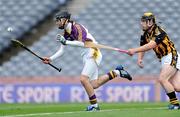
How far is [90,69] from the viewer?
36.6 feet

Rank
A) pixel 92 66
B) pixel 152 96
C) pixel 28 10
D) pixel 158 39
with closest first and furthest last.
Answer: pixel 158 39 < pixel 92 66 < pixel 152 96 < pixel 28 10

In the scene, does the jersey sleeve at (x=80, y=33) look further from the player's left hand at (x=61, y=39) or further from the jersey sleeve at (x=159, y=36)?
the jersey sleeve at (x=159, y=36)

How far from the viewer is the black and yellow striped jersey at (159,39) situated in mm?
10398

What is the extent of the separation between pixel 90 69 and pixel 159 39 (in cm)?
145

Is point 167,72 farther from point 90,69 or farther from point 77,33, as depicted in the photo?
point 77,33

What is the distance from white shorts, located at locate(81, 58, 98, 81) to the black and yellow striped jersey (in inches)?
41.0

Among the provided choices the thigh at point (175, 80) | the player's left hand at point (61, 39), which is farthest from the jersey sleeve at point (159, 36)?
the player's left hand at point (61, 39)

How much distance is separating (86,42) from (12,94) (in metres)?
4.66

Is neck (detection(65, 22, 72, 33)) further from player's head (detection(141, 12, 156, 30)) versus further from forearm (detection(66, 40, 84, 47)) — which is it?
player's head (detection(141, 12, 156, 30))

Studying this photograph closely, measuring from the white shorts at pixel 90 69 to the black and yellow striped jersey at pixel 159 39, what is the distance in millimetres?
1041

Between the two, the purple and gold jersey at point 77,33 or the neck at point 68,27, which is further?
the neck at point 68,27

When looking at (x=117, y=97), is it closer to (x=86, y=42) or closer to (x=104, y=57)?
(x=104, y=57)

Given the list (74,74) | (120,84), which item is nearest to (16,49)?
(74,74)

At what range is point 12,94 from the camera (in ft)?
50.5
